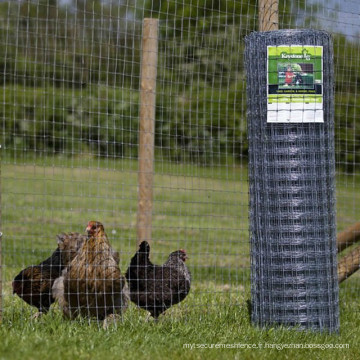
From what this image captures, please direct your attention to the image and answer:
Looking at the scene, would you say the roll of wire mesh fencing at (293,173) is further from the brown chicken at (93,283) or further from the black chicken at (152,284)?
the brown chicken at (93,283)

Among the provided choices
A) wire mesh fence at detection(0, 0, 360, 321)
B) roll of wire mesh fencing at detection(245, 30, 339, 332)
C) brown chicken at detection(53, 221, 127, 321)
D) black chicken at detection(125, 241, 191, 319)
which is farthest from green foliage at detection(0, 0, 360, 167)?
black chicken at detection(125, 241, 191, 319)

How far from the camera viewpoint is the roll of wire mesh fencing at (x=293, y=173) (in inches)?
233

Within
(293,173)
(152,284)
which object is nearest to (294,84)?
(293,173)

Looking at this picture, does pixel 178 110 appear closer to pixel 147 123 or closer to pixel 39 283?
pixel 147 123

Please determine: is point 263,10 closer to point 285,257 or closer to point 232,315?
point 285,257

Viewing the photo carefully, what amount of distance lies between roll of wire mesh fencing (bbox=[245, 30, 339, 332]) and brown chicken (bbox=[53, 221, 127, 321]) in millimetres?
1268

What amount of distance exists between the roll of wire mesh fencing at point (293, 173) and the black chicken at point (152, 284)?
1067 mm

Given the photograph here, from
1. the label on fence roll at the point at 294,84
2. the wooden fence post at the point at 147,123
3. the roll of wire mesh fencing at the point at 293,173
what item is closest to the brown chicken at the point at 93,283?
the wooden fence post at the point at 147,123

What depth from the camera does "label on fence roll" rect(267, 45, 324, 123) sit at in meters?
5.91

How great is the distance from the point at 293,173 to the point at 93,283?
75.2 inches

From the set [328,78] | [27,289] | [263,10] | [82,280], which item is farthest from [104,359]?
[263,10]

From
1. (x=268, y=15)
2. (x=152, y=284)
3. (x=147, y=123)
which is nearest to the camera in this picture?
(x=268, y=15)

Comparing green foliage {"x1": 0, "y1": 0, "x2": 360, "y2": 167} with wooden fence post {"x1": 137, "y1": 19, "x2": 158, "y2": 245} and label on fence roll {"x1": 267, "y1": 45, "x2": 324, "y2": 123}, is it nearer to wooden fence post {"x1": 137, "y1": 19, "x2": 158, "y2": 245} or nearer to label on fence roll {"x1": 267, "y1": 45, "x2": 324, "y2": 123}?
wooden fence post {"x1": 137, "y1": 19, "x2": 158, "y2": 245}

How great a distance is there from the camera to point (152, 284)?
676 cm
